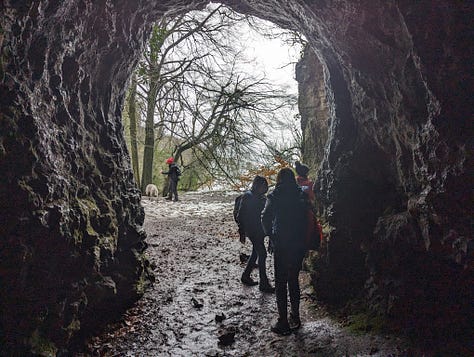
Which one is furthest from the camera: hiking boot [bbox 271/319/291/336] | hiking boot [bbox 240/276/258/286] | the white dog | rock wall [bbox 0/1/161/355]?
the white dog

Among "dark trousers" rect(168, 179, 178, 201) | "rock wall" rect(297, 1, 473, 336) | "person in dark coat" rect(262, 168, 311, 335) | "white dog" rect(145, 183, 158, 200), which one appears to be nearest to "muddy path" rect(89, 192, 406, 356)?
"person in dark coat" rect(262, 168, 311, 335)

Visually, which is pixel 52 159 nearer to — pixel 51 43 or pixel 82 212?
pixel 82 212

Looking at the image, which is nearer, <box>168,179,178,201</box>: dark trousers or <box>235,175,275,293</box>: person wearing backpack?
<box>235,175,275,293</box>: person wearing backpack

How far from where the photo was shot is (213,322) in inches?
184

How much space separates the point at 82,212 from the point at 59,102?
1.44m

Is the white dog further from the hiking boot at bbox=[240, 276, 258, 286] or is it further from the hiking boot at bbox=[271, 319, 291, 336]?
the hiking boot at bbox=[271, 319, 291, 336]

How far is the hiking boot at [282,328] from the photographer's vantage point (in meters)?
4.18

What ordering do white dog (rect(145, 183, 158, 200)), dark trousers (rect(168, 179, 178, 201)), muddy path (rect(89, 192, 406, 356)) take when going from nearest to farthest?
muddy path (rect(89, 192, 406, 356))
dark trousers (rect(168, 179, 178, 201))
white dog (rect(145, 183, 158, 200))

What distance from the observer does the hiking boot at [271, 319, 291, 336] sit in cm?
418

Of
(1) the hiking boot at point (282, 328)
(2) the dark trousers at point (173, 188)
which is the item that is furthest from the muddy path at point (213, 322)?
(2) the dark trousers at point (173, 188)

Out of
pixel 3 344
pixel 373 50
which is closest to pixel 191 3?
pixel 373 50

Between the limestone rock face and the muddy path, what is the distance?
41 cm

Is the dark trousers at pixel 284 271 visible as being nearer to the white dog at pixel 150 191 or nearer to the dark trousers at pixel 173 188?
the dark trousers at pixel 173 188

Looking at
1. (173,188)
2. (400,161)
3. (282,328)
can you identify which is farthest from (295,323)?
(173,188)
